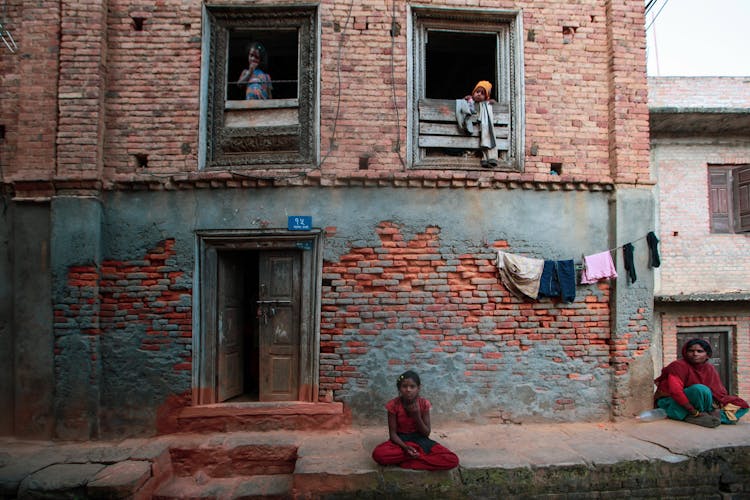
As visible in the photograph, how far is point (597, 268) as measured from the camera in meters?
5.54

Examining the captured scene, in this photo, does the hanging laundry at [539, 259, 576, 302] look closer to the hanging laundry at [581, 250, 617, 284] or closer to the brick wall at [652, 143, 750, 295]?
the hanging laundry at [581, 250, 617, 284]

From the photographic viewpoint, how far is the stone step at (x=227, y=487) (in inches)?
175

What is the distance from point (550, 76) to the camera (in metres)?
5.80

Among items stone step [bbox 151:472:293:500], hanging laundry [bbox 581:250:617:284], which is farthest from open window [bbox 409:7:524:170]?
stone step [bbox 151:472:293:500]

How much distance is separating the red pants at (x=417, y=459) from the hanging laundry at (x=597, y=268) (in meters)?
2.81

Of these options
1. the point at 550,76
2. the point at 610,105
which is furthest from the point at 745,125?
the point at 550,76

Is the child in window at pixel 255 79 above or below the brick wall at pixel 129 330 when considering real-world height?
above

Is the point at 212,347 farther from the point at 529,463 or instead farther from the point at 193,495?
the point at 529,463

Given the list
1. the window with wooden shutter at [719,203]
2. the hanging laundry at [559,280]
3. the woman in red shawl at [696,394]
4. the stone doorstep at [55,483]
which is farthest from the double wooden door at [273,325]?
the window with wooden shutter at [719,203]

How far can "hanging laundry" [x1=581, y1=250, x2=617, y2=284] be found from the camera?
18.1 ft

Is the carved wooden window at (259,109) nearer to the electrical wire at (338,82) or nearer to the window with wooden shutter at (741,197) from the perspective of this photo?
the electrical wire at (338,82)

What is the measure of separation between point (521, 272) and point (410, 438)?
2377 mm

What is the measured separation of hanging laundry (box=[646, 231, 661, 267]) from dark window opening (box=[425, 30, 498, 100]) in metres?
2.76

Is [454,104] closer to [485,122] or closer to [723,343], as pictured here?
[485,122]
